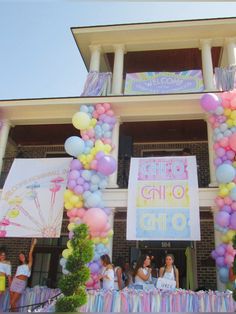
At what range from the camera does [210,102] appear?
29.6ft

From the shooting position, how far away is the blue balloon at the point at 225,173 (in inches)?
324

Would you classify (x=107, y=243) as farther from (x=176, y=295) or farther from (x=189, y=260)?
(x=189, y=260)

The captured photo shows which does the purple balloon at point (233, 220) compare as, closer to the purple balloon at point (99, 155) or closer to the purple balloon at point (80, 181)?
the purple balloon at point (99, 155)

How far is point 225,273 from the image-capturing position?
7633 millimetres

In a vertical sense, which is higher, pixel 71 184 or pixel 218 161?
pixel 218 161

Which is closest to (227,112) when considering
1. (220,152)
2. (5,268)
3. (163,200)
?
(220,152)

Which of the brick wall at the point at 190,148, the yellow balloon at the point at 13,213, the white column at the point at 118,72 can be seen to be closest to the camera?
the yellow balloon at the point at 13,213

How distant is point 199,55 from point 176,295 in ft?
29.5

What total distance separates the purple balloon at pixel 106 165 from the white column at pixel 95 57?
4.04 m

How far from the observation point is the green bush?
5.59m

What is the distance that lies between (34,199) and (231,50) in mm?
7664

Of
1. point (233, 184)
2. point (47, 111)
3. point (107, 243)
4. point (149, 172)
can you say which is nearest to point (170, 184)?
point (149, 172)

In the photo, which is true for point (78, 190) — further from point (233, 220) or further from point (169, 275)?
point (233, 220)

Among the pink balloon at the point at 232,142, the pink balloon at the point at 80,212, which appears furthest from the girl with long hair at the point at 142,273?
the pink balloon at the point at 232,142
